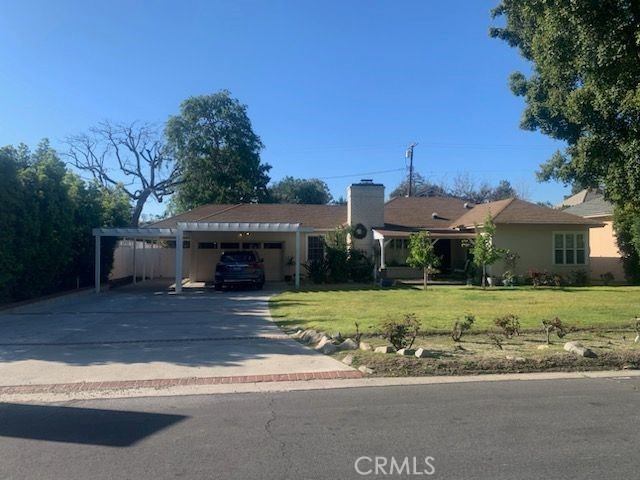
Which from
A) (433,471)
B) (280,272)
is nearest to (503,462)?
(433,471)

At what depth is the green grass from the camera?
12502mm

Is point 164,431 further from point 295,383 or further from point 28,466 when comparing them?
point 295,383

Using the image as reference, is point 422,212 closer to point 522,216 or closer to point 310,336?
point 522,216

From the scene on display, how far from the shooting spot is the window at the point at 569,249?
2564 centimetres

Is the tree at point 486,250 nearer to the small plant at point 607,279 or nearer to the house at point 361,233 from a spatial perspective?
the house at point 361,233

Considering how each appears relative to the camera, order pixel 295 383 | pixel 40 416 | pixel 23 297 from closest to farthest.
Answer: pixel 40 416 → pixel 295 383 → pixel 23 297

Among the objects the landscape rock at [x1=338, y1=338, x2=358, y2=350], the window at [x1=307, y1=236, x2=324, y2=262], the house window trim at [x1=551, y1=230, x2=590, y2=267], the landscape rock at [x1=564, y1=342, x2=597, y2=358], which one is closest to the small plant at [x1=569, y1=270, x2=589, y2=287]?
the house window trim at [x1=551, y1=230, x2=590, y2=267]

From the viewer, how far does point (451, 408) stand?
6340 mm

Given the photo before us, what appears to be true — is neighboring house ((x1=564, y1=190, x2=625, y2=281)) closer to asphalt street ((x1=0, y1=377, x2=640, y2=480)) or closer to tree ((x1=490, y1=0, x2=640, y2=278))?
tree ((x1=490, y1=0, x2=640, y2=278))

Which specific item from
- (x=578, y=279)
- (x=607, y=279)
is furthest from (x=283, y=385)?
(x=607, y=279)

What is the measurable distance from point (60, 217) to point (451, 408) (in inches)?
637

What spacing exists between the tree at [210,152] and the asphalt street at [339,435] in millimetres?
36881

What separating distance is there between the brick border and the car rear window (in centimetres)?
1499

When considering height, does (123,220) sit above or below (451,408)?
above
